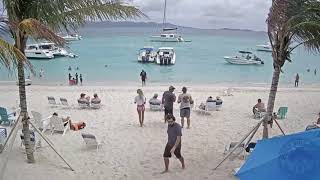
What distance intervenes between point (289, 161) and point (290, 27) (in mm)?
4411

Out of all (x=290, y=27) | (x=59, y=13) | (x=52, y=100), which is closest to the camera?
(x=290, y=27)

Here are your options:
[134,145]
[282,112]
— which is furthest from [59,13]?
[282,112]

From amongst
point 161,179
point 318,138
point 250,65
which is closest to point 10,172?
point 161,179

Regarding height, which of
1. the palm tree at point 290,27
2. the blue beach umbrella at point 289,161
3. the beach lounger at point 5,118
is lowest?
the beach lounger at point 5,118

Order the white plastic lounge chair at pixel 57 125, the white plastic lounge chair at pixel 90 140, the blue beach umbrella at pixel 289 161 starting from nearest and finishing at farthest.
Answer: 1. the blue beach umbrella at pixel 289 161
2. the white plastic lounge chair at pixel 90 140
3. the white plastic lounge chair at pixel 57 125

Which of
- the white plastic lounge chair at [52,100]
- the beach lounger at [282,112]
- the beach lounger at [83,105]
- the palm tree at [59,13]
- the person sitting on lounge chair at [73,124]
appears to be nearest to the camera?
the palm tree at [59,13]

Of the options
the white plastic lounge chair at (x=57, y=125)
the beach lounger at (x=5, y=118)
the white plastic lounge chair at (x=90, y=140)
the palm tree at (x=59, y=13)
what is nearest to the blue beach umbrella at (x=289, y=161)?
the palm tree at (x=59, y=13)

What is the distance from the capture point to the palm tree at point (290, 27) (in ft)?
26.8

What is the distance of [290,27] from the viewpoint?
27.1ft

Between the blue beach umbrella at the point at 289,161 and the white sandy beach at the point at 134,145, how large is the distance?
12.0 ft

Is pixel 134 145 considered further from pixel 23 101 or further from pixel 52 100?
pixel 52 100

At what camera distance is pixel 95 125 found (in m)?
13.7

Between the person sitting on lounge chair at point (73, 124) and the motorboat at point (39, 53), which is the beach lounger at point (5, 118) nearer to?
the person sitting on lounge chair at point (73, 124)

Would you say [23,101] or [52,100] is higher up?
[23,101]
